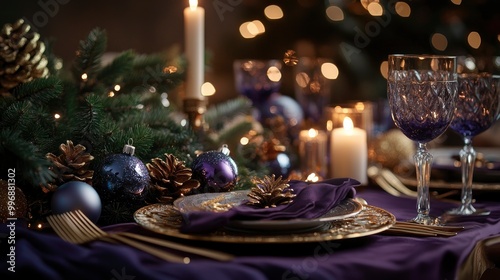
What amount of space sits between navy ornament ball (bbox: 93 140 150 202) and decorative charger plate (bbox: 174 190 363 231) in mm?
90

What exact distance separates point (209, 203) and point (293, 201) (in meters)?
0.13

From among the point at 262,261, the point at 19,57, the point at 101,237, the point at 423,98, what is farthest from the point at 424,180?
the point at 19,57

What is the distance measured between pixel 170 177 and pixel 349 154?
509mm

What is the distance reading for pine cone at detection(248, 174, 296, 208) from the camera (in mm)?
910

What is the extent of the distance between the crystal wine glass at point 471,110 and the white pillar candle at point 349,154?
29 centimetres

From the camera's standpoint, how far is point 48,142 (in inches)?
40.3

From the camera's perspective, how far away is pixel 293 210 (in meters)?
0.85

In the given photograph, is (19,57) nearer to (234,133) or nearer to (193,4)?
(193,4)

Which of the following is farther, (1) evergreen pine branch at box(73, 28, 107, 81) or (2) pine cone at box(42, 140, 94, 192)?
(1) evergreen pine branch at box(73, 28, 107, 81)

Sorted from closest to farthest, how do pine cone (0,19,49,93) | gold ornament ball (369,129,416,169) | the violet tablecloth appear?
the violet tablecloth → pine cone (0,19,49,93) → gold ornament ball (369,129,416,169)

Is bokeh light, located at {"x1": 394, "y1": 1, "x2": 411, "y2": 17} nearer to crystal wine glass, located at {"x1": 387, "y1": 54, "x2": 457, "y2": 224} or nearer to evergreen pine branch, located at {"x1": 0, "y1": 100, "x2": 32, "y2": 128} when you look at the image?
crystal wine glass, located at {"x1": 387, "y1": 54, "x2": 457, "y2": 224}

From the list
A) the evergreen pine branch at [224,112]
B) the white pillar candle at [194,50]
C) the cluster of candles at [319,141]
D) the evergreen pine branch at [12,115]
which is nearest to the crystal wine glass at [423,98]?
the cluster of candles at [319,141]

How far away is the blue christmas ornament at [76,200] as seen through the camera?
0.91m

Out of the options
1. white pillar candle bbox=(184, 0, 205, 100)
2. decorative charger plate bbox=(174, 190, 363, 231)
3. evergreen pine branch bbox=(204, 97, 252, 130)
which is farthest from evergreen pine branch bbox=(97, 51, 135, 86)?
decorative charger plate bbox=(174, 190, 363, 231)
